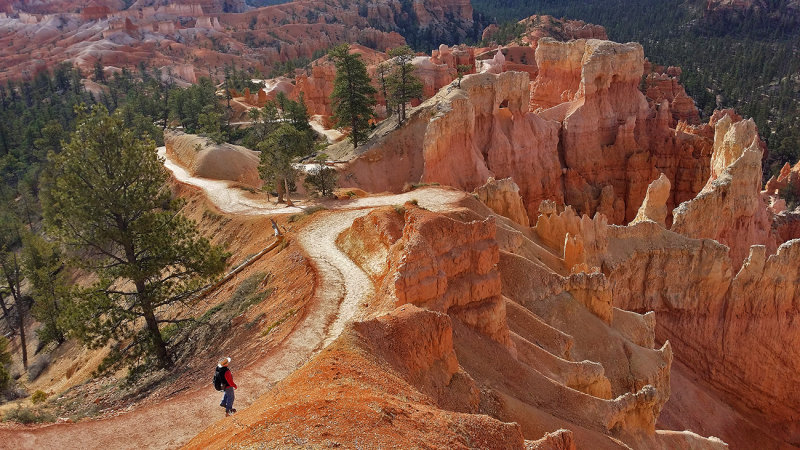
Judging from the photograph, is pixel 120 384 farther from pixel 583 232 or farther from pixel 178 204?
pixel 583 232

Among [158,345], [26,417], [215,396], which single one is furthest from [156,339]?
[215,396]

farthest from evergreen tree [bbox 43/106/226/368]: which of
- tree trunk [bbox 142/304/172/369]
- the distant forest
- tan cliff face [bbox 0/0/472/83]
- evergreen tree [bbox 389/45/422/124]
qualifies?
tan cliff face [bbox 0/0/472/83]

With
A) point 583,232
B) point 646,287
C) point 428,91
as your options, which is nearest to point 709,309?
point 646,287

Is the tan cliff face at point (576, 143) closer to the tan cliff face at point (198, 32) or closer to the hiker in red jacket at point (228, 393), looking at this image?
the hiker in red jacket at point (228, 393)

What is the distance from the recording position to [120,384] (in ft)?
67.1

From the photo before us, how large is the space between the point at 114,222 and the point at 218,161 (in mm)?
26468

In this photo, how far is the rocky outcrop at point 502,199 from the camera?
3128cm

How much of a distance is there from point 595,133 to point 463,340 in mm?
38194

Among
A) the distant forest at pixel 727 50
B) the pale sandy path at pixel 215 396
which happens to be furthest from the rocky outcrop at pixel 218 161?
the distant forest at pixel 727 50

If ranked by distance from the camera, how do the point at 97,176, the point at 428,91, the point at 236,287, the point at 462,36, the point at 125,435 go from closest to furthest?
the point at 125,435
the point at 97,176
the point at 236,287
the point at 428,91
the point at 462,36

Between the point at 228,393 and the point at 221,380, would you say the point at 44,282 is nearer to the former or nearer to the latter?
the point at 221,380

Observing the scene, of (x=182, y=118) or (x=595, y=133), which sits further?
(x=182, y=118)

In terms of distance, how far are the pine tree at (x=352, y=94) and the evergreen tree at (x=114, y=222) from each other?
83.3 feet

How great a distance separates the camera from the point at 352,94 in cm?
4588
